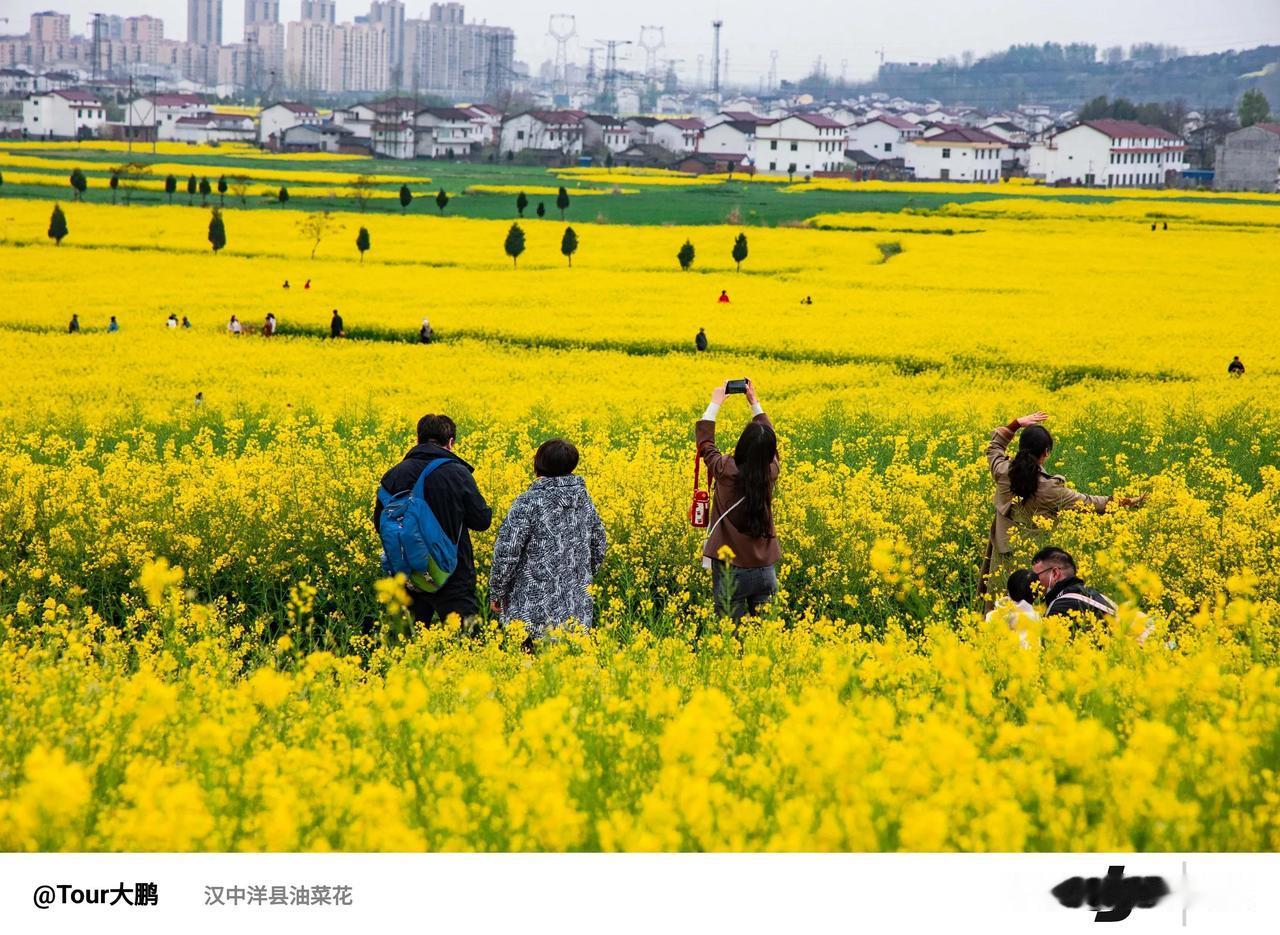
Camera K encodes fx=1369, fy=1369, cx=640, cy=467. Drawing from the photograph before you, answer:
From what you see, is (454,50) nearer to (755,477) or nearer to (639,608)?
(639,608)

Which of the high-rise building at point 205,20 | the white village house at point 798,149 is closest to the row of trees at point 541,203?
the white village house at point 798,149

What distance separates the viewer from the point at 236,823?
334 cm

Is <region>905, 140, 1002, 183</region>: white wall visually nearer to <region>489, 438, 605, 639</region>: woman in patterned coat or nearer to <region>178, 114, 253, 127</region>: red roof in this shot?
<region>178, 114, 253, 127</region>: red roof

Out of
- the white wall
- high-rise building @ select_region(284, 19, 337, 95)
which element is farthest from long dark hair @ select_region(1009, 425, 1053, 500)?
the white wall

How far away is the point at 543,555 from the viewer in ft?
19.3

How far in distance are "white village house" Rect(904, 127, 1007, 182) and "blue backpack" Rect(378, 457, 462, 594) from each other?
55.7 metres

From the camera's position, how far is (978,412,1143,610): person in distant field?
21.5ft

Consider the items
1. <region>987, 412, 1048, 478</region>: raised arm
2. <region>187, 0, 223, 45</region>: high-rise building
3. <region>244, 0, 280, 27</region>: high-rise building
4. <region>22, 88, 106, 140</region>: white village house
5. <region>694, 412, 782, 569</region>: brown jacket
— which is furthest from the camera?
<region>22, 88, 106, 140</region>: white village house

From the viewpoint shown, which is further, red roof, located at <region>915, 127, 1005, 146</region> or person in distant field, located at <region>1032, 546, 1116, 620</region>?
red roof, located at <region>915, 127, 1005, 146</region>

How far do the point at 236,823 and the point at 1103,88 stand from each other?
39.7ft

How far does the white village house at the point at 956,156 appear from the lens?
6175 cm

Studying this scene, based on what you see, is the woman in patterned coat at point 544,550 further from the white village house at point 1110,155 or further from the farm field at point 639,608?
the white village house at point 1110,155
